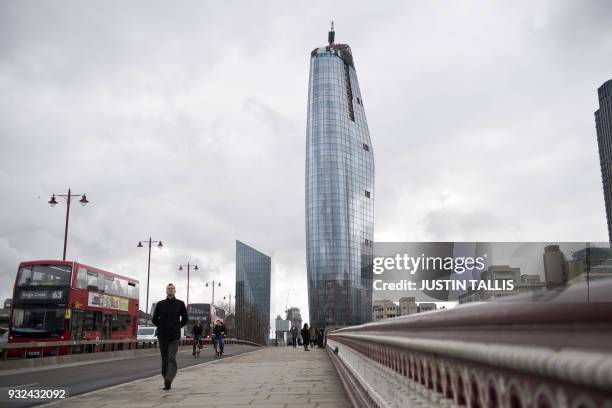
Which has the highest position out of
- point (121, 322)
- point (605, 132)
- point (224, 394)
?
point (605, 132)

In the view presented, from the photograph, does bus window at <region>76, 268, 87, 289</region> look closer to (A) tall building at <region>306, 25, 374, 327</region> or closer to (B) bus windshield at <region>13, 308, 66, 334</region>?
(B) bus windshield at <region>13, 308, 66, 334</region>

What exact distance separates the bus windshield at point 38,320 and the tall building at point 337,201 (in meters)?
125

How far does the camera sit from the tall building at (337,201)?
152875 millimetres

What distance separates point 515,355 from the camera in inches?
55.6

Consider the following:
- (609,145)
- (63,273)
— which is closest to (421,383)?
(63,273)

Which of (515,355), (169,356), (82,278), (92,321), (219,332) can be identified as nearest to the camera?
(515,355)

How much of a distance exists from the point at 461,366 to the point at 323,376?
1282 cm

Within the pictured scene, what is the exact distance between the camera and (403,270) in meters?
160

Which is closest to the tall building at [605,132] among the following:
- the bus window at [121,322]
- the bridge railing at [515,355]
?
the bus window at [121,322]

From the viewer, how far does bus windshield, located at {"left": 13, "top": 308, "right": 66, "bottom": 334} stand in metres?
25.7

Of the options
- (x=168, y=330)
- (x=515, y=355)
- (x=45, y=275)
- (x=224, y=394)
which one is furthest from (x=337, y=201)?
(x=515, y=355)

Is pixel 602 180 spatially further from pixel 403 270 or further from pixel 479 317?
pixel 479 317

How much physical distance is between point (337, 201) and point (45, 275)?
127842 mm

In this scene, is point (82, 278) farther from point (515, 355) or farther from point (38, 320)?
point (515, 355)
